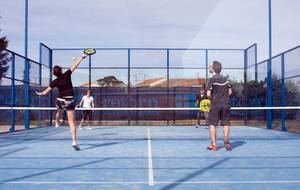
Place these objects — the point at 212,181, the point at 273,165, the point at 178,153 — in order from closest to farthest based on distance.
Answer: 1. the point at 212,181
2. the point at 273,165
3. the point at 178,153

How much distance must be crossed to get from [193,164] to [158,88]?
16555 millimetres

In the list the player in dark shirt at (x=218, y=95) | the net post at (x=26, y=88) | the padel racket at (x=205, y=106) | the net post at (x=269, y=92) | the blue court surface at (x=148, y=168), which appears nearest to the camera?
the blue court surface at (x=148, y=168)

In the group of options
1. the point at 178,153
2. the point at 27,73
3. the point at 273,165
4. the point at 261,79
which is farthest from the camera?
the point at 261,79

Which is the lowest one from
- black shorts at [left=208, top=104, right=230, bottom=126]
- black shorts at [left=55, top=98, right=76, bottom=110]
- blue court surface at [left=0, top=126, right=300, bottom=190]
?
blue court surface at [left=0, top=126, right=300, bottom=190]

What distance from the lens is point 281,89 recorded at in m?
17.4

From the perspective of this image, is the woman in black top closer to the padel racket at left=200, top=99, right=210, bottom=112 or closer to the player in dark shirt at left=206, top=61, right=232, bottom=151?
the player in dark shirt at left=206, top=61, right=232, bottom=151

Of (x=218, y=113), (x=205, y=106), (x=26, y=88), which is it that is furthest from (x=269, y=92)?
(x=218, y=113)

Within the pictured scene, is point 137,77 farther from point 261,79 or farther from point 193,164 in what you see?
point 193,164

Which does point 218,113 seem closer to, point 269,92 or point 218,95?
point 218,95

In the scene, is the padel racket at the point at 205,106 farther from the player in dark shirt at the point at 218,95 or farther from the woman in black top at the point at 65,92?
the woman in black top at the point at 65,92

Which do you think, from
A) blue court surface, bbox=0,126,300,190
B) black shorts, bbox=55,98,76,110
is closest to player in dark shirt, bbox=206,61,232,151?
blue court surface, bbox=0,126,300,190

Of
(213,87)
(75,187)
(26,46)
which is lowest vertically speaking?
(75,187)

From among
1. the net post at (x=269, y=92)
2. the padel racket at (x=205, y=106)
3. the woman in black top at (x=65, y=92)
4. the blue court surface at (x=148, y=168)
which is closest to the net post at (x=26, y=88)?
the padel racket at (x=205, y=106)

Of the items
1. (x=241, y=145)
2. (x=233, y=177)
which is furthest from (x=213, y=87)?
(x=233, y=177)
